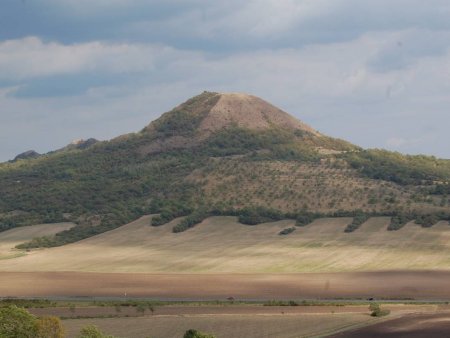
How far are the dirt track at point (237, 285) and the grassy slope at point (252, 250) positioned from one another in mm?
7099

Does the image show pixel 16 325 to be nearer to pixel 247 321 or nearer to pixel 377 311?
pixel 247 321

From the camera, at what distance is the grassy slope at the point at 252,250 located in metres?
140

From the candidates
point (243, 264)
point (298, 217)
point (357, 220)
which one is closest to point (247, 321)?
point (243, 264)

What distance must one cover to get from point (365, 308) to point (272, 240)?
227 ft

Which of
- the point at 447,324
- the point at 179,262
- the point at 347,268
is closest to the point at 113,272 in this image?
the point at 179,262

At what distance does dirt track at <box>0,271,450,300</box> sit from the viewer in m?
114

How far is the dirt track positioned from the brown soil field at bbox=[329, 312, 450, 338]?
22.6 m

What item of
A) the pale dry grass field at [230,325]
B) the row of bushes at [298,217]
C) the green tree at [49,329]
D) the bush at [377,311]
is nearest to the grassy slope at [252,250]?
the row of bushes at [298,217]

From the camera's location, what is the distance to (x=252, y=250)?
157 m

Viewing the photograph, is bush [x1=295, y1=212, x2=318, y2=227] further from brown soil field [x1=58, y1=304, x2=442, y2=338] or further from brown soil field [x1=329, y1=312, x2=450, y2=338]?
brown soil field [x1=329, y1=312, x2=450, y2=338]

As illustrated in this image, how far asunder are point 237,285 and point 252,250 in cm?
3446

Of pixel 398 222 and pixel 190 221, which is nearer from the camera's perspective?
pixel 398 222

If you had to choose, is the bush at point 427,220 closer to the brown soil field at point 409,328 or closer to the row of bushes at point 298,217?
the row of bushes at point 298,217

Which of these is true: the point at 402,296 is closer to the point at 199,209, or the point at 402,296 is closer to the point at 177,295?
the point at 177,295
